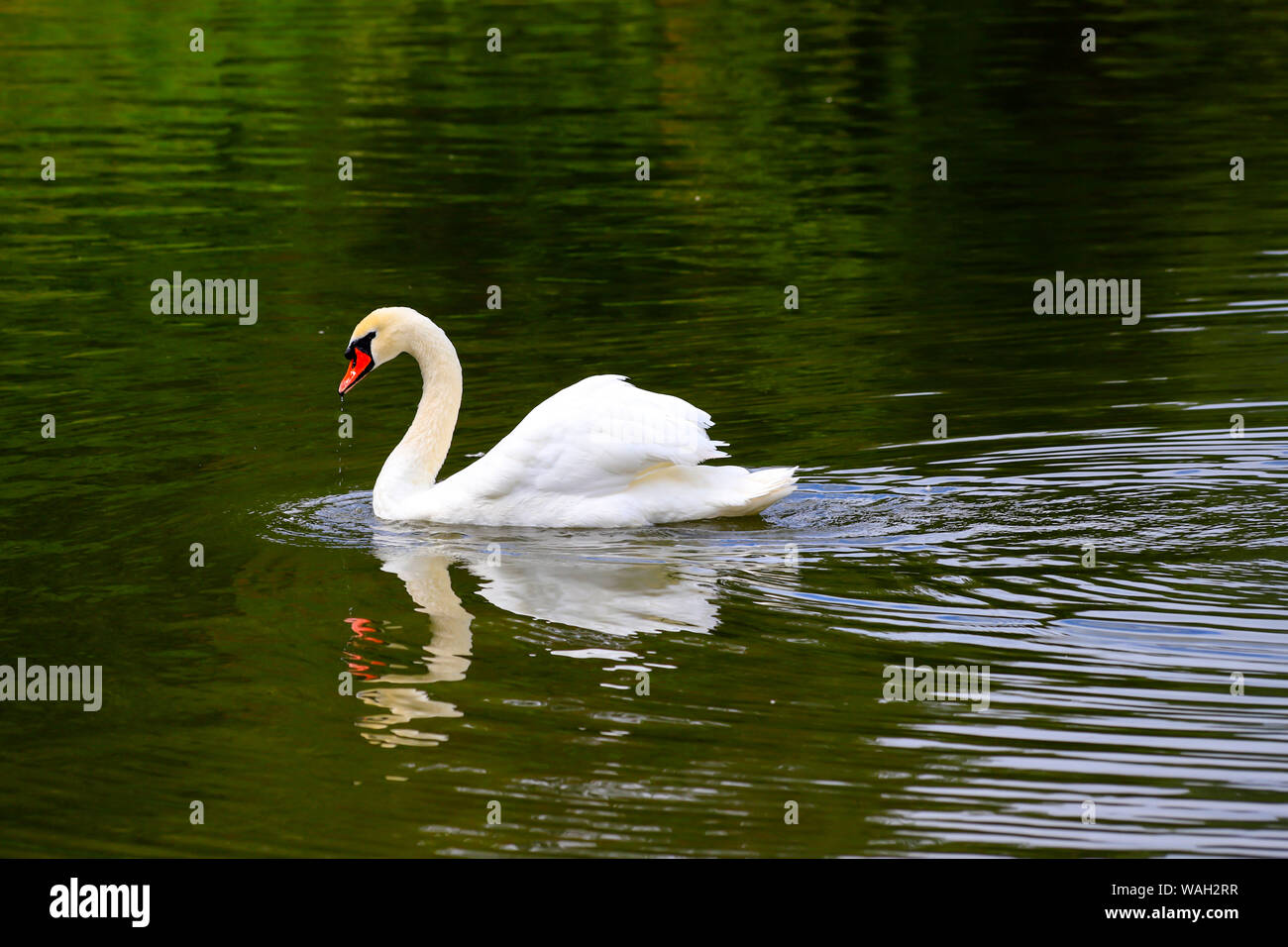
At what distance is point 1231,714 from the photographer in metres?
7.69

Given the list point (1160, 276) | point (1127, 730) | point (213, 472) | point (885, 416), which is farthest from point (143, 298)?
point (1127, 730)

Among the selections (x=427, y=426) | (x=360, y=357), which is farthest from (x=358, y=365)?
(x=427, y=426)

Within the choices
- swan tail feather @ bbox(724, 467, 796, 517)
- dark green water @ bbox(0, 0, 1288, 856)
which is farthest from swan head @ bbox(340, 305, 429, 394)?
swan tail feather @ bbox(724, 467, 796, 517)

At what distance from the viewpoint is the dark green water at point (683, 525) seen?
738 cm

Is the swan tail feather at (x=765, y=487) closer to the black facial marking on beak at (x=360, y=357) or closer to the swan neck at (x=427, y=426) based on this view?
the swan neck at (x=427, y=426)

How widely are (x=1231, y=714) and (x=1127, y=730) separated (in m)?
0.45

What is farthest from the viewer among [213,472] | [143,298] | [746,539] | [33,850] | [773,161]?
[773,161]

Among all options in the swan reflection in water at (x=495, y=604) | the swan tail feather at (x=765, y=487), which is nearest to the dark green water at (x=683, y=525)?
the swan reflection in water at (x=495, y=604)

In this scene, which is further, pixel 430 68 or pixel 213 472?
pixel 430 68

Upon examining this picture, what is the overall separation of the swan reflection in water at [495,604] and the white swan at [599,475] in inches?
14.1

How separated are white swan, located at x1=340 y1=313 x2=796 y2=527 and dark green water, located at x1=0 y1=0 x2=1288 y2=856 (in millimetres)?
221

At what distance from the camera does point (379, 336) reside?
1197cm

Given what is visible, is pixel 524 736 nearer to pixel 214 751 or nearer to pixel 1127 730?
pixel 214 751

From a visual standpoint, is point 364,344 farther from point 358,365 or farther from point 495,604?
point 495,604
